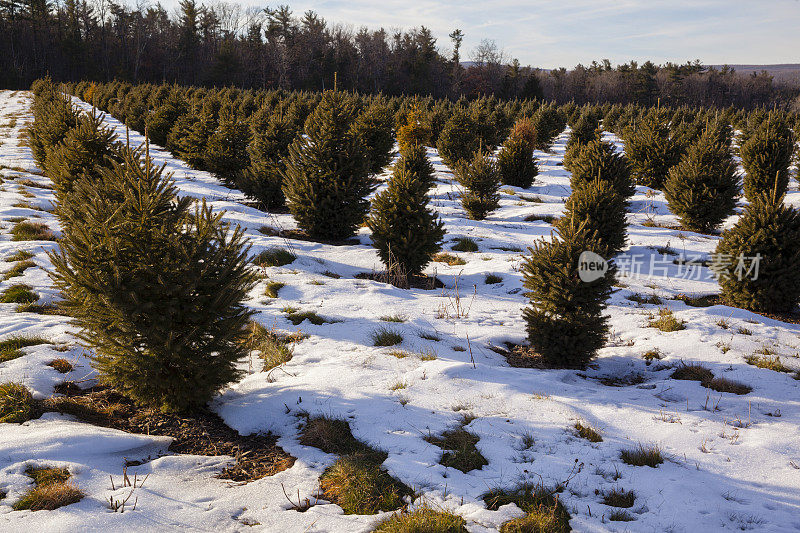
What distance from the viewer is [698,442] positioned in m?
3.74

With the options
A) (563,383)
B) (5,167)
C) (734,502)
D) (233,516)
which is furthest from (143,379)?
(5,167)

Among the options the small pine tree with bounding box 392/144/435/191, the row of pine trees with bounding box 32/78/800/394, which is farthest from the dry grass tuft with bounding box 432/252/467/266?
the small pine tree with bounding box 392/144/435/191

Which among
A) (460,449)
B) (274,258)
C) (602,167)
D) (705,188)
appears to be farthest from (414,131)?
(460,449)

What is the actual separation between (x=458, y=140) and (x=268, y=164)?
8.69 meters

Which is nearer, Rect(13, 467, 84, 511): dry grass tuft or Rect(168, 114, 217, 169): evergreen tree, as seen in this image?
Rect(13, 467, 84, 511): dry grass tuft

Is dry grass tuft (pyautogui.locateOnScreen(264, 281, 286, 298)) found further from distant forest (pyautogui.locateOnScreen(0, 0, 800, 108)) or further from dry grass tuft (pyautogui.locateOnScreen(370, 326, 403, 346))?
distant forest (pyautogui.locateOnScreen(0, 0, 800, 108))

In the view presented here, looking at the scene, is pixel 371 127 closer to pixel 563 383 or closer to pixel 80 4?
pixel 563 383

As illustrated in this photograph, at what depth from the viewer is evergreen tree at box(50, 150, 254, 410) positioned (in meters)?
3.56

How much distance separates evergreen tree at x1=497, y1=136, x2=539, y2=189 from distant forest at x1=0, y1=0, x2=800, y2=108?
4160 centimetres

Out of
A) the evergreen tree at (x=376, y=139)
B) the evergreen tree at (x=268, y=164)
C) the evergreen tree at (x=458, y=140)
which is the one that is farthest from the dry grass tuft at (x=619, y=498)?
the evergreen tree at (x=458, y=140)

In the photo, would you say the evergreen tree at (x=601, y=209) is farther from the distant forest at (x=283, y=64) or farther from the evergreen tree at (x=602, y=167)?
the distant forest at (x=283, y=64)

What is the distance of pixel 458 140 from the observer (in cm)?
1816

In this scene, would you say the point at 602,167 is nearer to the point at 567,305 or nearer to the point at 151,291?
the point at 567,305

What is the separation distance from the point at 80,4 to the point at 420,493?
296 feet
